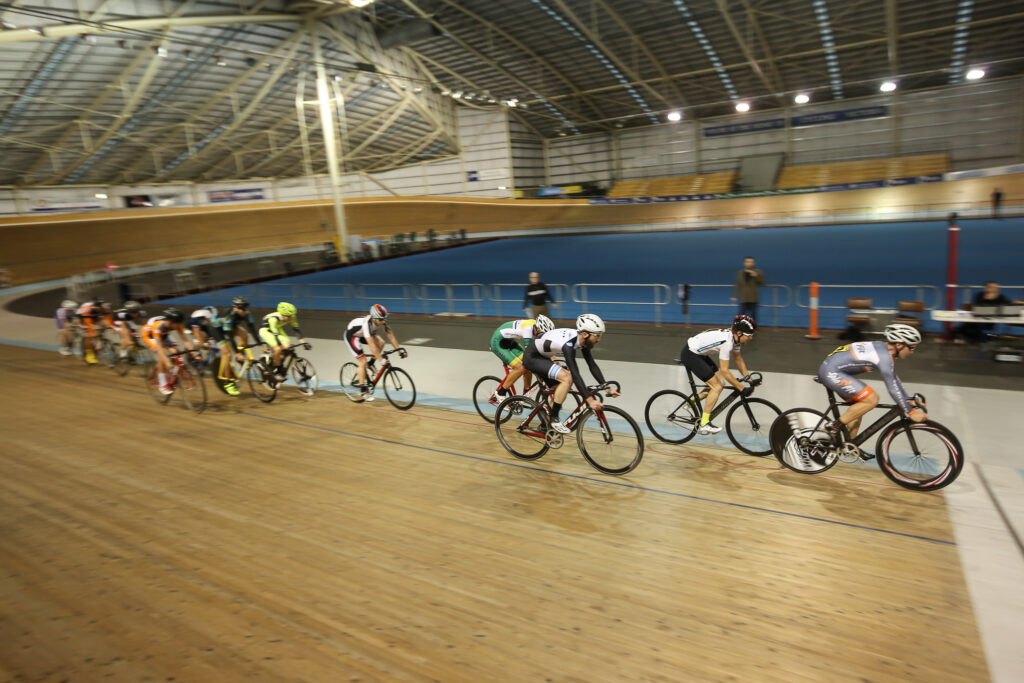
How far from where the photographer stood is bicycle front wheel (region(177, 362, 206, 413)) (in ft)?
24.6

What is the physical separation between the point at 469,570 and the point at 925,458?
369 cm

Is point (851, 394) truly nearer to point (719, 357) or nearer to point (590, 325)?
point (719, 357)

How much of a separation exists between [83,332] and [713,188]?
3312 centimetres

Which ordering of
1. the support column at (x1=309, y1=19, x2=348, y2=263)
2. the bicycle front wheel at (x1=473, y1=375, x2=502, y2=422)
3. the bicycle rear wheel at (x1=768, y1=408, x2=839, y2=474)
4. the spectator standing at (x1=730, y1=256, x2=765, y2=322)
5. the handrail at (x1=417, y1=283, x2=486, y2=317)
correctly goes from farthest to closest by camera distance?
the support column at (x1=309, y1=19, x2=348, y2=263) < the handrail at (x1=417, y1=283, x2=486, y2=317) < the spectator standing at (x1=730, y1=256, x2=765, y2=322) < the bicycle front wheel at (x1=473, y1=375, x2=502, y2=422) < the bicycle rear wheel at (x1=768, y1=408, x2=839, y2=474)

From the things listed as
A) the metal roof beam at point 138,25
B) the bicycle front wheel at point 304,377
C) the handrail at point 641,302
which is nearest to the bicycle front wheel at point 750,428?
the handrail at point 641,302

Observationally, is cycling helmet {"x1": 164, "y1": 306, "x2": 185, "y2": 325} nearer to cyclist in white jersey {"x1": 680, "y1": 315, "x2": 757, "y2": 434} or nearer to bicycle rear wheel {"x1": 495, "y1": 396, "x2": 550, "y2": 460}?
bicycle rear wheel {"x1": 495, "y1": 396, "x2": 550, "y2": 460}

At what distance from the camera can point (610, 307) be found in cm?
1289

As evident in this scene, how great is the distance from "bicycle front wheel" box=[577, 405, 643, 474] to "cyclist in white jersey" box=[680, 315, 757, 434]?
2.33 feet

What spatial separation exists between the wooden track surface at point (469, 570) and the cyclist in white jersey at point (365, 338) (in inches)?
59.0

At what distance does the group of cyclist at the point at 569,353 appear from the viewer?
4188 mm

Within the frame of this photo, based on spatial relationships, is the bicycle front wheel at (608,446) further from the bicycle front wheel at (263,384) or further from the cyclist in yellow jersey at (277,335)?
the bicycle front wheel at (263,384)

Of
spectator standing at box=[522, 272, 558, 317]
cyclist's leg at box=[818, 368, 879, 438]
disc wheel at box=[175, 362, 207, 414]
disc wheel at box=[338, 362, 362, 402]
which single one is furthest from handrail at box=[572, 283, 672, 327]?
disc wheel at box=[175, 362, 207, 414]

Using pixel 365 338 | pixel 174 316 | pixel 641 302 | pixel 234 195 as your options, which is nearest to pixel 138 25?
pixel 174 316

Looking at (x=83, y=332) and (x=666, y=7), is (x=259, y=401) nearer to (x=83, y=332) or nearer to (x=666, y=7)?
(x=83, y=332)
